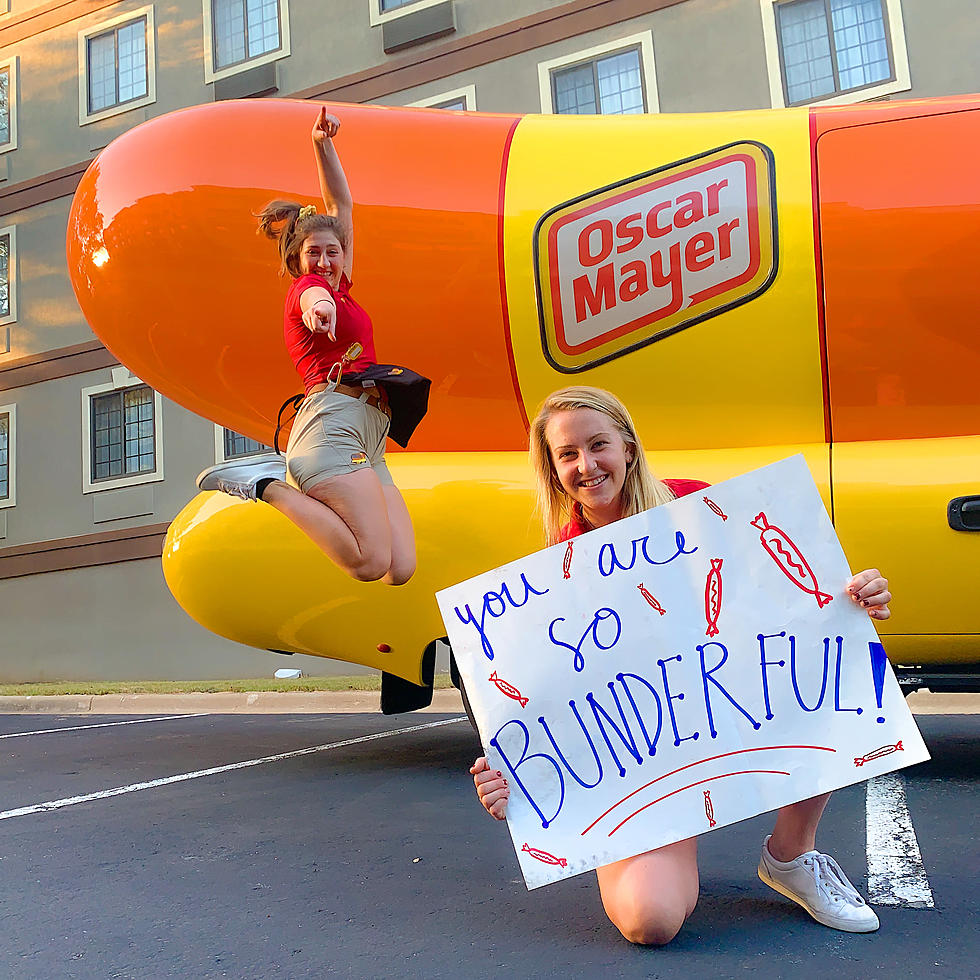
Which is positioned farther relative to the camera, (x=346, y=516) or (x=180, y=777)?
(x=180, y=777)

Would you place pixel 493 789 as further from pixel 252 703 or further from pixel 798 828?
pixel 252 703

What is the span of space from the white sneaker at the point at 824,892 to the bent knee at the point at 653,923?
28 cm

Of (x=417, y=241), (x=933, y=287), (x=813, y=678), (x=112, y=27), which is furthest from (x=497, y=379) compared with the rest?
(x=112, y=27)

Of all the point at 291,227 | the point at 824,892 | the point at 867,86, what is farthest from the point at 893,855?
Result: the point at 867,86

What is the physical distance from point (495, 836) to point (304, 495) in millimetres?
1269

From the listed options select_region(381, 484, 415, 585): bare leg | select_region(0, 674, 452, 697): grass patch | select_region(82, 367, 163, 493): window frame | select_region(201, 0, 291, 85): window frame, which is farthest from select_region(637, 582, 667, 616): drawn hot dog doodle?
select_region(201, 0, 291, 85): window frame

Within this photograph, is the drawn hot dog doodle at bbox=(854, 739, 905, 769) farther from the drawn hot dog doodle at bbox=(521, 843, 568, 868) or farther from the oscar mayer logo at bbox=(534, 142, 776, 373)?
the oscar mayer logo at bbox=(534, 142, 776, 373)

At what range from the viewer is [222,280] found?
12.3 ft

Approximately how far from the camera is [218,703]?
28.0 ft

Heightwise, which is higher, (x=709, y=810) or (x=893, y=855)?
(x=709, y=810)

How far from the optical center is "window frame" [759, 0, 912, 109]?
31.2 feet

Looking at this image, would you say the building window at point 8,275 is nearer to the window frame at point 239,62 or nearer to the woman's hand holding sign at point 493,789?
the window frame at point 239,62

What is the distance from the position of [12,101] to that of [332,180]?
1310 centimetres

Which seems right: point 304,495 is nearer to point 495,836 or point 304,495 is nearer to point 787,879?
point 495,836
